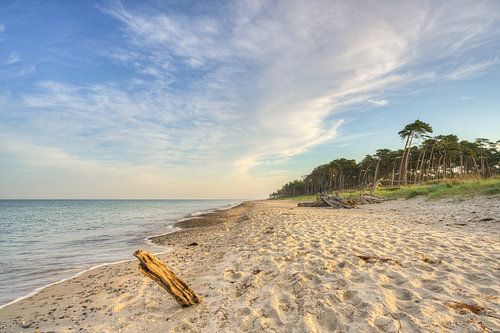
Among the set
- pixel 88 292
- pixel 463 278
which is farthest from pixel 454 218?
pixel 88 292

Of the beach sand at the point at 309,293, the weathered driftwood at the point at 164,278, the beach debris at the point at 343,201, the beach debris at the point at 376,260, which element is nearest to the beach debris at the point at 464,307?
the beach sand at the point at 309,293

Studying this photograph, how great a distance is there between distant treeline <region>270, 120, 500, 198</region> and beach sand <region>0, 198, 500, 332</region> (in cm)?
2607

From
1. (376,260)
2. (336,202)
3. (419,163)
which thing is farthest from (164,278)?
(419,163)

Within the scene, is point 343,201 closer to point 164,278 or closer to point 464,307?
point 464,307

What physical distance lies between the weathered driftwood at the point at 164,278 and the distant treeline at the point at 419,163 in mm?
29833

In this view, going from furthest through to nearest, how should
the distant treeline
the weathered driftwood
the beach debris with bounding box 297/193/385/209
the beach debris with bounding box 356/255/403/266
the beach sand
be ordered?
the distant treeline → the beach debris with bounding box 297/193/385/209 → the beach debris with bounding box 356/255/403/266 → the weathered driftwood → the beach sand

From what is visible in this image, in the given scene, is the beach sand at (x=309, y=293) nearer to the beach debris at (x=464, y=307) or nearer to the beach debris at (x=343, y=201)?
the beach debris at (x=464, y=307)

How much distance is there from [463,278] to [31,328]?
25.8 feet

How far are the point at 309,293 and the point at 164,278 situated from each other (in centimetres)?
257

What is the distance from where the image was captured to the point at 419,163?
77.8 m

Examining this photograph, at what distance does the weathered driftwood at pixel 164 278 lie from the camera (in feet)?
15.6

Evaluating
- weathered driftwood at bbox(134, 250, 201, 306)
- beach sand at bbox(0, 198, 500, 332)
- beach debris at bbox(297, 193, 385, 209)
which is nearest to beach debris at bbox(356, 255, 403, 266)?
beach sand at bbox(0, 198, 500, 332)

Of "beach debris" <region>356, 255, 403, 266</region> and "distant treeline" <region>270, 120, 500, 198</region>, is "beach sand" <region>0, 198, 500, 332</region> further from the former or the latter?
"distant treeline" <region>270, 120, 500, 198</region>

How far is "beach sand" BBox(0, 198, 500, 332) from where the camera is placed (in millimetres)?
3889
